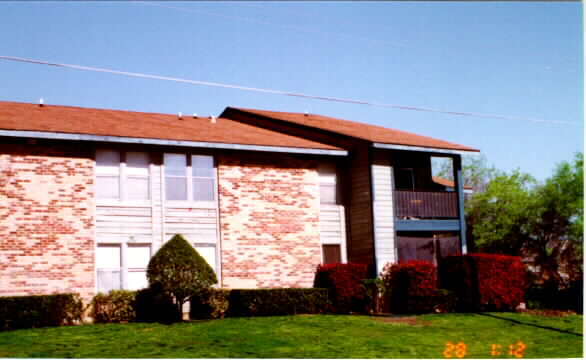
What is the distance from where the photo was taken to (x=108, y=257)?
2009 centimetres

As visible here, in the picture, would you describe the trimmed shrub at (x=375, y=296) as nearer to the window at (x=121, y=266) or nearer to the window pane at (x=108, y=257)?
the window at (x=121, y=266)

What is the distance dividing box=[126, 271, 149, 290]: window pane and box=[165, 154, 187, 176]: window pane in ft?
9.34

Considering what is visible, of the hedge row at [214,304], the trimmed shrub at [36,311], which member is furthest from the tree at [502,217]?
the trimmed shrub at [36,311]

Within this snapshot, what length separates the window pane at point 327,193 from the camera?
24.2m

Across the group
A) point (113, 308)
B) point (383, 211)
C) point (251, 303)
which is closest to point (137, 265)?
point (113, 308)

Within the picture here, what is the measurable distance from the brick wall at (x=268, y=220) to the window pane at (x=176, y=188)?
1036 mm

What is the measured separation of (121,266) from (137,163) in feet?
9.10

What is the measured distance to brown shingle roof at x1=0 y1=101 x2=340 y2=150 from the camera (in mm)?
19797

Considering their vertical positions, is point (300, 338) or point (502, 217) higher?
point (502, 217)

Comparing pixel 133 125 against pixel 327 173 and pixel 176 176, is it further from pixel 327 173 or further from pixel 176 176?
pixel 327 173

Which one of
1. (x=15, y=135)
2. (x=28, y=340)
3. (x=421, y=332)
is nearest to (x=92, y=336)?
(x=28, y=340)

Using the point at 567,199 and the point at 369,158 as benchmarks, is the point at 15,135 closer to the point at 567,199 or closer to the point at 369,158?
the point at 369,158

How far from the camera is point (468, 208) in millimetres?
38969
